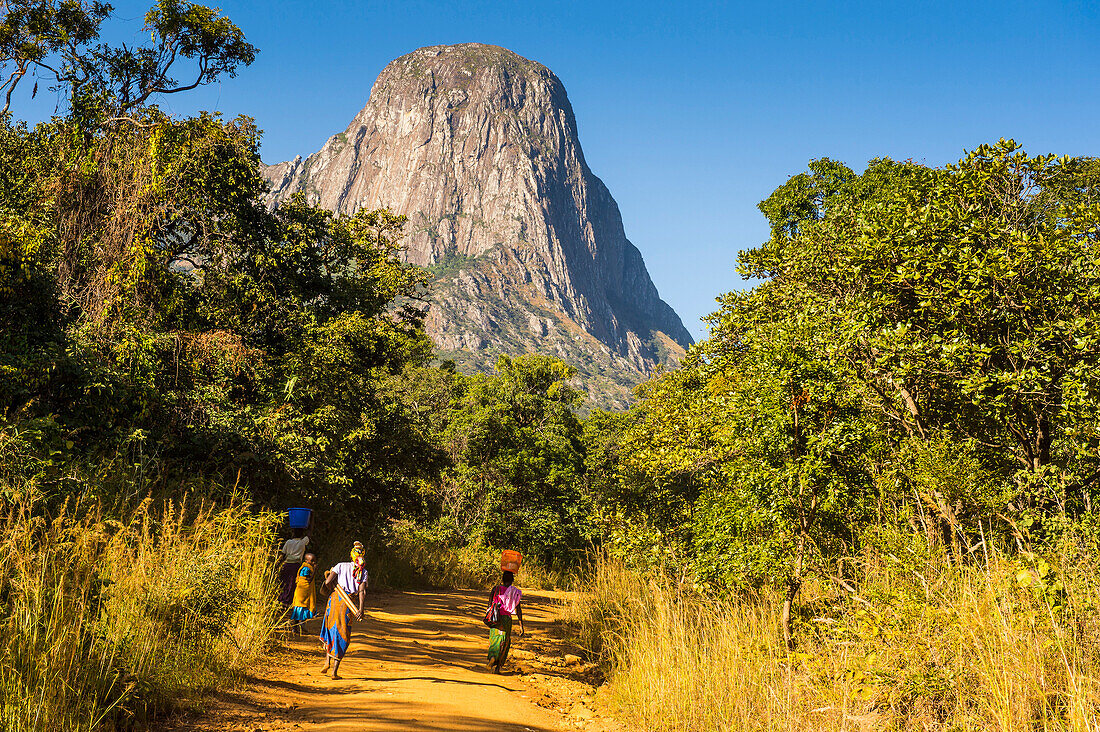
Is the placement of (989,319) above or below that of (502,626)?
above

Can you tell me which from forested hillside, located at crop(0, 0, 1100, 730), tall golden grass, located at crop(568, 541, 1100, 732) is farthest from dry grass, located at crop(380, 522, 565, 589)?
tall golden grass, located at crop(568, 541, 1100, 732)

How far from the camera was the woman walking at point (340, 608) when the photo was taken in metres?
7.48

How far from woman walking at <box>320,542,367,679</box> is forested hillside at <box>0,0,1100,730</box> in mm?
711

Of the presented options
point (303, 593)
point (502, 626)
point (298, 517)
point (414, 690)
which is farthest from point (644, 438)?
point (414, 690)

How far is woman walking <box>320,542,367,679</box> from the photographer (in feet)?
24.5

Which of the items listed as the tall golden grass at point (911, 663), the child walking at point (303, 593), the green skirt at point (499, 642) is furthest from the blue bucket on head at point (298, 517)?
the tall golden grass at point (911, 663)

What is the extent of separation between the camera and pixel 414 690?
6898 millimetres

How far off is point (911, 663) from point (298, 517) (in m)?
7.88

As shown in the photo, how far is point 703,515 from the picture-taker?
9.39 metres

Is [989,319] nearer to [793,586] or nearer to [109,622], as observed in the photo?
[793,586]

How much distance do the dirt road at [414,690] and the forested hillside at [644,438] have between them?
0.46 meters

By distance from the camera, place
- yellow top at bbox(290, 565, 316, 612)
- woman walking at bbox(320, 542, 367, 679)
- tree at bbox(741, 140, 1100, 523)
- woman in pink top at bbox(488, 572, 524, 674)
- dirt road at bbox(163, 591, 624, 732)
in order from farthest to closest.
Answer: woman in pink top at bbox(488, 572, 524, 674)
yellow top at bbox(290, 565, 316, 612)
woman walking at bbox(320, 542, 367, 679)
tree at bbox(741, 140, 1100, 523)
dirt road at bbox(163, 591, 624, 732)

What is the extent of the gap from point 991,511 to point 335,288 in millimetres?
14538

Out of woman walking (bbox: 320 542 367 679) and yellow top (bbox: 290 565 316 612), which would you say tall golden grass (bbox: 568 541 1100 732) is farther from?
yellow top (bbox: 290 565 316 612)
